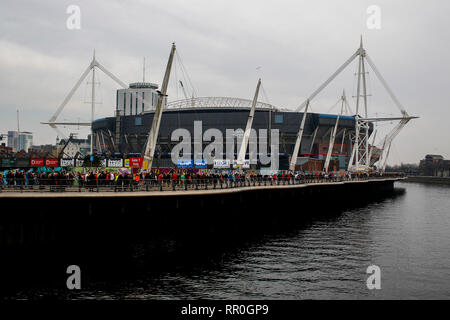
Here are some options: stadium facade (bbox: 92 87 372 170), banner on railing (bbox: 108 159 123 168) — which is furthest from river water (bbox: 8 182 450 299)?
stadium facade (bbox: 92 87 372 170)

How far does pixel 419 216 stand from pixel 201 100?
104041 mm

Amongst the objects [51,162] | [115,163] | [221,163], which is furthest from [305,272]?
[221,163]

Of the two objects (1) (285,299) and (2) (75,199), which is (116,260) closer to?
(2) (75,199)

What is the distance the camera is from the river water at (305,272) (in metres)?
23.2

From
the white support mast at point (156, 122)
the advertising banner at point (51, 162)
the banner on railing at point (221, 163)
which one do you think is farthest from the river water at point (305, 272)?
the banner on railing at point (221, 163)

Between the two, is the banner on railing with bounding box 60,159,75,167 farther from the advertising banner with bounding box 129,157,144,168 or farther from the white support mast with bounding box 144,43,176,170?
the white support mast with bounding box 144,43,176,170

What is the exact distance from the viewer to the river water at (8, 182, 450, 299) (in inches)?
912

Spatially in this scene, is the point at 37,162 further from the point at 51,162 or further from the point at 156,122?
the point at 156,122

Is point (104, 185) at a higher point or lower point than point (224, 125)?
lower

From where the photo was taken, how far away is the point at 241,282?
83.0 feet

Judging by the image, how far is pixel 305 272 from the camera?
2764cm

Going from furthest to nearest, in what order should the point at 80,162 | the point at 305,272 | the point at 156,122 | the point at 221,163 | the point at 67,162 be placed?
the point at 221,163, the point at 156,122, the point at 80,162, the point at 67,162, the point at 305,272

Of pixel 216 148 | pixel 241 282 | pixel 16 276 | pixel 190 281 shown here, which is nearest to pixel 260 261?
pixel 241 282
